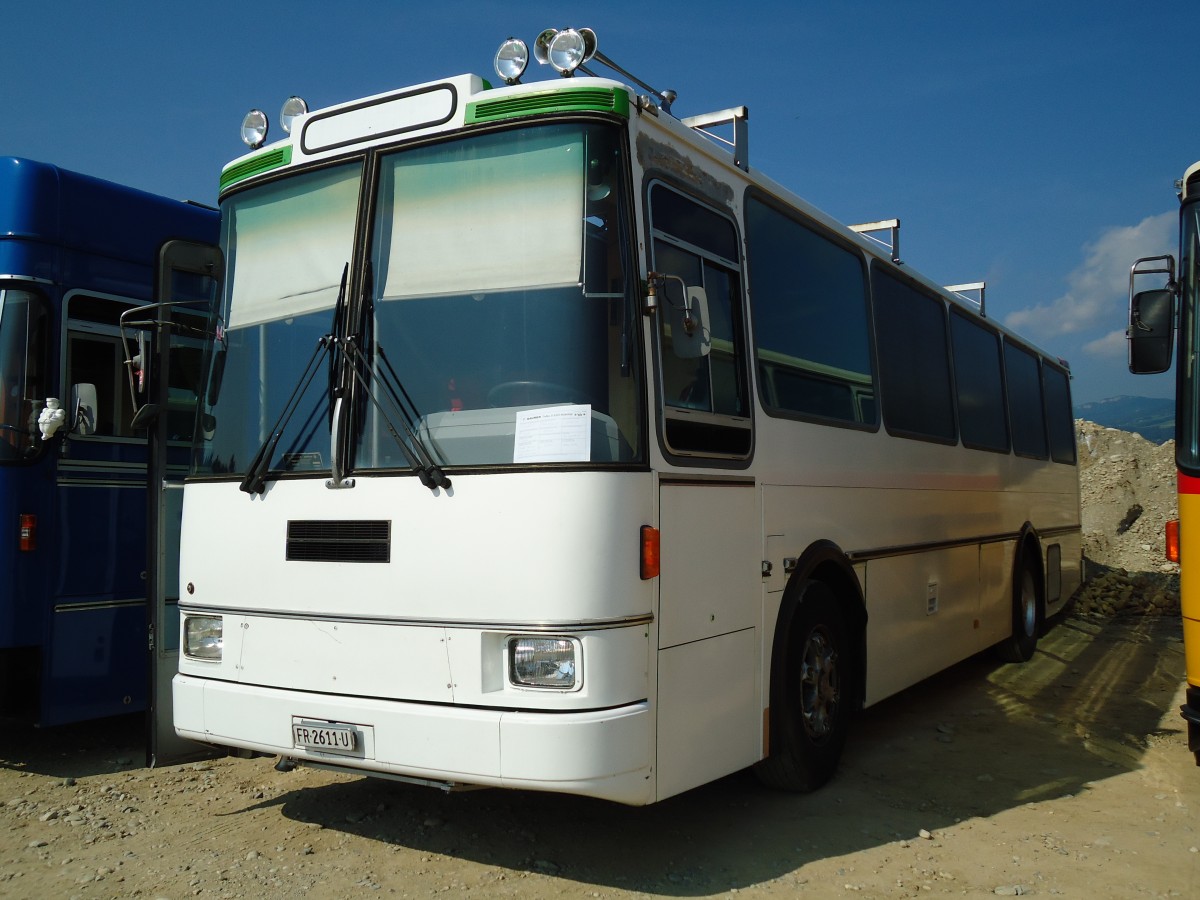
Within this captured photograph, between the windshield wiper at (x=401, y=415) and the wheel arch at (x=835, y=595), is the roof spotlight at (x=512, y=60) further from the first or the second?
the wheel arch at (x=835, y=595)

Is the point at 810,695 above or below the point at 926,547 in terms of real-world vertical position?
below

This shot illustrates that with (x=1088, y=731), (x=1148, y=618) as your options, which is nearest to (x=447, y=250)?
(x=1088, y=731)

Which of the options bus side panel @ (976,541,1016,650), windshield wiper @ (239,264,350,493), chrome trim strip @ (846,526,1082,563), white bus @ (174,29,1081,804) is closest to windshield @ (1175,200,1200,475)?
chrome trim strip @ (846,526,1082,563)

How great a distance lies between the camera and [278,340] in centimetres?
487

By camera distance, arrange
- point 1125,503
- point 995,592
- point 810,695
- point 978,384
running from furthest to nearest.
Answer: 1. point 1125,503
2. point 978,384
3. point 995,592
4. point 810,695

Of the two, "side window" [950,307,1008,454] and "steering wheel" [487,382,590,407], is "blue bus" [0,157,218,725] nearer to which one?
"steering wheel" [487,382,590,407]

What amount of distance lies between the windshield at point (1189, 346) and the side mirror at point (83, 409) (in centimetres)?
567

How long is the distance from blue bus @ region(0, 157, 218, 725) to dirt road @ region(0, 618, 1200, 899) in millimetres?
581

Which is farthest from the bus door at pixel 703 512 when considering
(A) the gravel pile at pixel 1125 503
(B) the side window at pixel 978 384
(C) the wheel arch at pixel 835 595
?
(A) the gravel pile at pixel 1125 503

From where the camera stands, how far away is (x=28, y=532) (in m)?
6.02

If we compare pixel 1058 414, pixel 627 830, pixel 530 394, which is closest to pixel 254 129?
pixel 530 394

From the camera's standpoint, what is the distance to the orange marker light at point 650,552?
13.6 feet

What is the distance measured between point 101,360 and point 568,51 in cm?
370

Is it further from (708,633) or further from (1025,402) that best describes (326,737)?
(1025,402)
